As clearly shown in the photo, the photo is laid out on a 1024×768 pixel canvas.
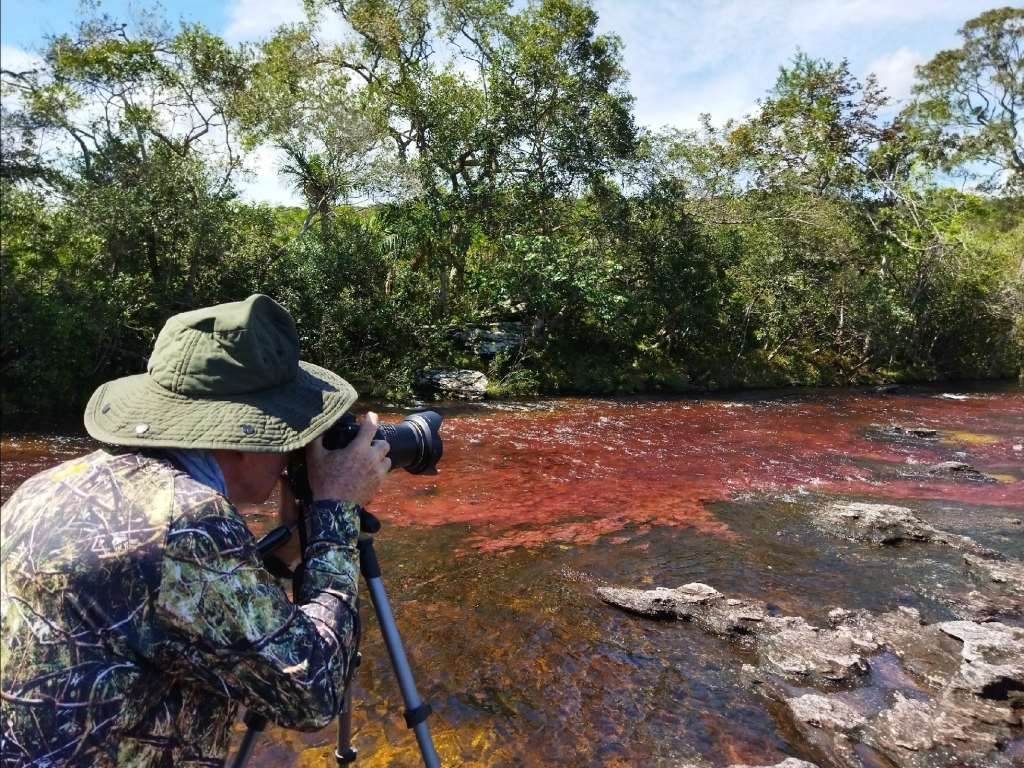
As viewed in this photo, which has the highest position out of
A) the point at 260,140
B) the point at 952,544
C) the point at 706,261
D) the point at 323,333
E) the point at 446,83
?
the point at 446,83

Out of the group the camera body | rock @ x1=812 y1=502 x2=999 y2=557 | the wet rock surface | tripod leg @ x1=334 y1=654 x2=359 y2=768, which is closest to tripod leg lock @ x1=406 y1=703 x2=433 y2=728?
tripod leg @ x1=334 y1=654 x2=359 y2=768

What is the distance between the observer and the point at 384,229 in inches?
635

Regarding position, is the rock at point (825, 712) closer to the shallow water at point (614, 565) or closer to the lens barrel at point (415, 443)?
the shallow water at point (614, 565)

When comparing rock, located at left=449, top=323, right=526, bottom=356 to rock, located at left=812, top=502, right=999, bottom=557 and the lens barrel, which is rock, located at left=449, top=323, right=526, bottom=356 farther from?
the lens barrel

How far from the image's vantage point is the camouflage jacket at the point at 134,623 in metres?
1.10

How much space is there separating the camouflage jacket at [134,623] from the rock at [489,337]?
47.8 ft

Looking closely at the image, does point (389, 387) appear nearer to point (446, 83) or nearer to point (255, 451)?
point (446, 83)

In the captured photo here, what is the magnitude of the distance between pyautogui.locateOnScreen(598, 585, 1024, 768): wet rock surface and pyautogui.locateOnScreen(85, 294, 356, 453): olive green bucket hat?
299 centimetres

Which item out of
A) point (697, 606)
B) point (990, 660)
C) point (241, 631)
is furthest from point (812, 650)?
point (241, 631)

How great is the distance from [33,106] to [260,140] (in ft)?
12.6

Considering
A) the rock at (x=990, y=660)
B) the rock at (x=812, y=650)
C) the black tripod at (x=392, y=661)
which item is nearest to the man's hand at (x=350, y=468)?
the black tripod at (x=392, y=661)

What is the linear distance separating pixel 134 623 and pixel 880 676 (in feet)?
12.8

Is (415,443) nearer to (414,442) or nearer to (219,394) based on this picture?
(414,442)

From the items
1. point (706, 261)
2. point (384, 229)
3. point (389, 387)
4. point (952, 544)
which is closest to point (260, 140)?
point (384, 229)
